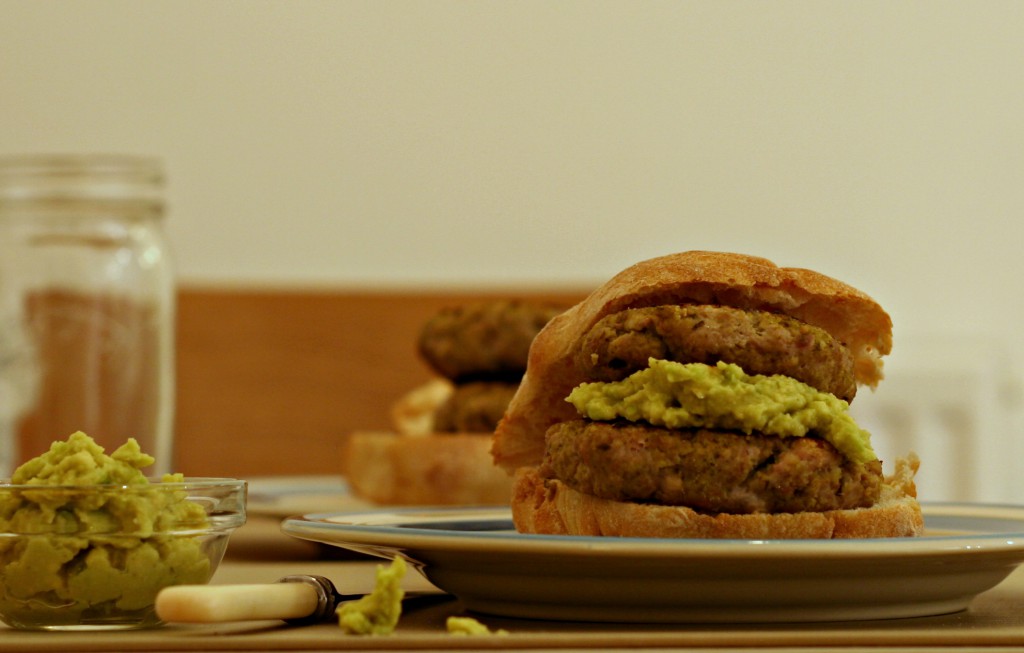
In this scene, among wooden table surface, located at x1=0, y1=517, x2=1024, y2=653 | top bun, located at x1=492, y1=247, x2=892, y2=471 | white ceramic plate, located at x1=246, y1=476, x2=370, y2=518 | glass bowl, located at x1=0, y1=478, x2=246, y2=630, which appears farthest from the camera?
white ceramic plate, located at x1=246, y1=476, x2=370, y2=518

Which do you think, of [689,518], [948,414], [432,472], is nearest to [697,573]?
[689,518]

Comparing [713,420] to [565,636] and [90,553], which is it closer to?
[565,636]

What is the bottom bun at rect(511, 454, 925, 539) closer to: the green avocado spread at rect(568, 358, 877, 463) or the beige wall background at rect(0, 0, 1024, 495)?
the green avocado spread at rect(568, 358, 877, 463)

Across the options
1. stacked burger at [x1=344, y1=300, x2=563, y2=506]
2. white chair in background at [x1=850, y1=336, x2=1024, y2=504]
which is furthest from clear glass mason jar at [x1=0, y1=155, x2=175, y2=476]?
white chair in background at [x1=850, y1=336, x2=1024, y2=504]

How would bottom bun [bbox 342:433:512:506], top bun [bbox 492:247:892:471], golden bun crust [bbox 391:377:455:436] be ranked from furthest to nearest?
golden bun crust [bbox 391:377:455:436], bottom bun [bbox 342:433:512:506], top bun [bbox 492:247:892:471]

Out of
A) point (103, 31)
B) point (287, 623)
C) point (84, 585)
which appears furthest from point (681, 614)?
point (103, 31)

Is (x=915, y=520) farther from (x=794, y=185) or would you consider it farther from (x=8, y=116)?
(x=8, y=116)

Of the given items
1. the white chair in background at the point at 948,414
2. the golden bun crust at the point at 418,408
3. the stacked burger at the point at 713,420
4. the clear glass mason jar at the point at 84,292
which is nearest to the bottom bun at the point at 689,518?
the stacked burger at the point at 713,420
